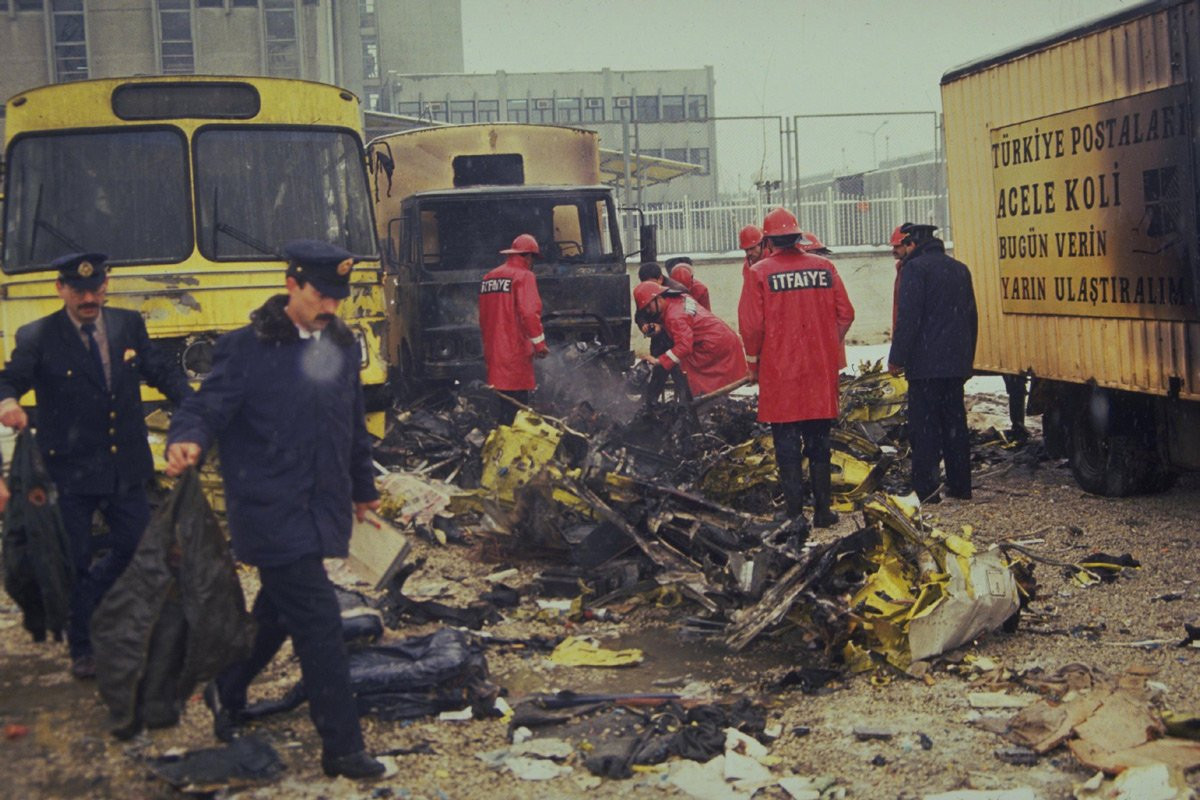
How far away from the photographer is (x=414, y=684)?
5426 millimetres

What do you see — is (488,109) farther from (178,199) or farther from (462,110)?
(178,199)

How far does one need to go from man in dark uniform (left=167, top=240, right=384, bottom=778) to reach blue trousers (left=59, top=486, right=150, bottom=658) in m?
1.50

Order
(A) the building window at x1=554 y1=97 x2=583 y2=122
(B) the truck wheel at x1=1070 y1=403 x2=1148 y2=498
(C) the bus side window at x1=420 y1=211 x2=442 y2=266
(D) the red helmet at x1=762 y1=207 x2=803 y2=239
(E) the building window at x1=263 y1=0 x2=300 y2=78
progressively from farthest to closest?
(A) the building window at x1=554 y1=97 x2=583 y2=122
(E) the building window at x1=263 y1=0 x2=300 y2=78
(C) the bus side window at x1=420 y1=211 x2=442 y2=266
(B) the truck wheel at x1=1070 y1=403 x2=1148 y2=498
(D) the red helmet at x1=762 y1=207 x2=803 y2=239

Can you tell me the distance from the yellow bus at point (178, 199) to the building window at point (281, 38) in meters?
28.7

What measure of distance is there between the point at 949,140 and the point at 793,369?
12.9 ft

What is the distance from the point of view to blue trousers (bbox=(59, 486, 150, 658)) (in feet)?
19.2

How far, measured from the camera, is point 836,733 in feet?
16.7

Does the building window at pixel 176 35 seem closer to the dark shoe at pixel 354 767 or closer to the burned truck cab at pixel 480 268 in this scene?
the burned truck cab at pixel 480 268

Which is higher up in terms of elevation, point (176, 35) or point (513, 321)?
point (176, 35)

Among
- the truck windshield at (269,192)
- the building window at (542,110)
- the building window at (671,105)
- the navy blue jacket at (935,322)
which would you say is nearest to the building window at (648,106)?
the building window at (671,105)

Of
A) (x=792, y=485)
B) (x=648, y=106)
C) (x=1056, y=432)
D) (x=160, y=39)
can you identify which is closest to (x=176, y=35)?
(x=160, y=39)

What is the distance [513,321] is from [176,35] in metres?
28.3

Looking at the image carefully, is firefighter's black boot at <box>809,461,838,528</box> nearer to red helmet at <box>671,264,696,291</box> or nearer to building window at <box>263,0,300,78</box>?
red helmet at <box>671,264,696,291</box>

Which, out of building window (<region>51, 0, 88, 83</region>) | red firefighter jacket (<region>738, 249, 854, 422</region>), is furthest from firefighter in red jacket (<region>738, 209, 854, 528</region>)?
building window (<region>51, 0, 88, 83</region>)
